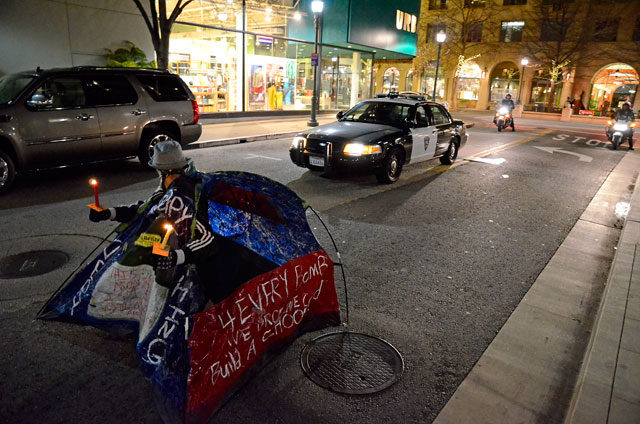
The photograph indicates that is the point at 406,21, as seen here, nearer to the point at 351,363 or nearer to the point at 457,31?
the point at 457,31

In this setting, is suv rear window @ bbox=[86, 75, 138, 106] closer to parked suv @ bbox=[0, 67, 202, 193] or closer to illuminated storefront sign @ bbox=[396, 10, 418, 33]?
parked suv @ bbox=[0, 67, 202, 193]

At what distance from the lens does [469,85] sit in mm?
48719

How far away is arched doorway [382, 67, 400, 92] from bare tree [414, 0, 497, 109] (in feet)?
14.8

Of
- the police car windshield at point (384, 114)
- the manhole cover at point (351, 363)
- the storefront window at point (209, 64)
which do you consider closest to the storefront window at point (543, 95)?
the storefront window at point (209, 64)

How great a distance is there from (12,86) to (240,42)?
1460 centimetres

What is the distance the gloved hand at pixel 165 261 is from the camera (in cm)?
249

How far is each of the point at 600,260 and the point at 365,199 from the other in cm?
371

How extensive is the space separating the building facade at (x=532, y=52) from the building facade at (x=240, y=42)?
60.8 ft

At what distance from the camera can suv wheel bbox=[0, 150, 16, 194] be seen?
737 cm

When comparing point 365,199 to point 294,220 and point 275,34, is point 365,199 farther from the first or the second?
point 275,34

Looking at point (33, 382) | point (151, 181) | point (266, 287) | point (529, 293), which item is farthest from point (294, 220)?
point (151, 181)

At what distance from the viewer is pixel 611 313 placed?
400 cm

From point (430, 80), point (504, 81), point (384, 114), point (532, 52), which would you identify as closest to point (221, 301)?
point (384, 114)

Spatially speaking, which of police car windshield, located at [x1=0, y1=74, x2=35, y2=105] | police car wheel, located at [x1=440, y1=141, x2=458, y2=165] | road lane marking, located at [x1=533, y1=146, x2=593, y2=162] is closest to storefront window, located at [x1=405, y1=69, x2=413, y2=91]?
road lane marking, located at [x1=533, y1=146, x2=593, y2=162]
